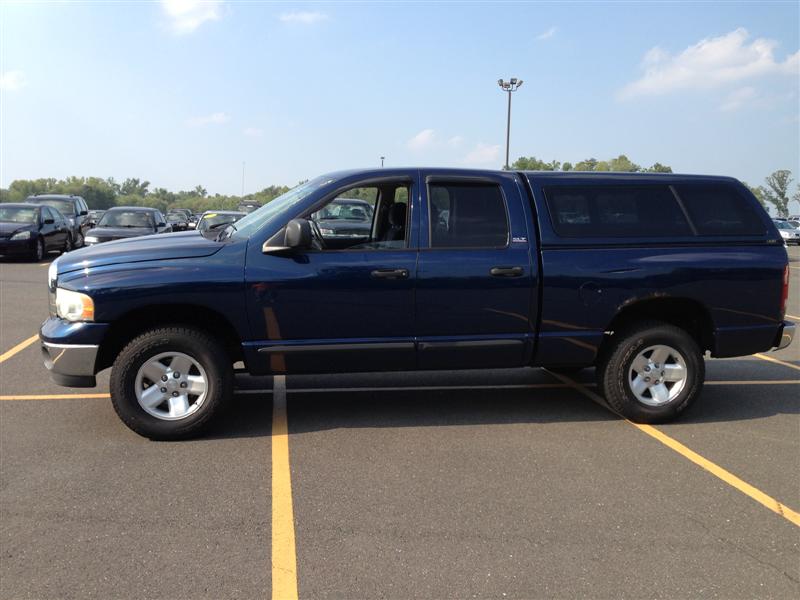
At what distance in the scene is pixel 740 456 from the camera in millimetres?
4633

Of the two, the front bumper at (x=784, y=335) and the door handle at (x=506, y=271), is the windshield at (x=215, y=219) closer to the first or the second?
the door handle at (x=506, y=271)

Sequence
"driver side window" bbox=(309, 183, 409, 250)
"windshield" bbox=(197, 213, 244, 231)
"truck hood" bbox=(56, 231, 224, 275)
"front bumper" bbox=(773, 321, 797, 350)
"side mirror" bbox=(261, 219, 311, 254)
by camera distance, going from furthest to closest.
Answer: "windshield" bbox=(197, 213, 244, 231), "front bumper" bbox=(773, 321, 797, 350), "driver side window" bbox=(309, 183, 409, 250), "truck hood" bbox=(56, 231, 224, 275), "side mirror" bbox=(261, 219, 311, 254)

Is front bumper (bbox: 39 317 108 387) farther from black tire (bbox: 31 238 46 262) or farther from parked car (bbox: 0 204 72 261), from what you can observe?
black tire (bbox: 31 238 46 262)

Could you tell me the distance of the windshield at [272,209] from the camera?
4930 mm

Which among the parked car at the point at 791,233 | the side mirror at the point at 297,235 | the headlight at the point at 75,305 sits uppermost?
the side mirror at the point at 297,235

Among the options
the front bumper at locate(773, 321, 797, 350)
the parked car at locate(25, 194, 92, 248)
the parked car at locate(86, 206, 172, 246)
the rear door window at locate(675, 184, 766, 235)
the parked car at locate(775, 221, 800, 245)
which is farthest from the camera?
the parked car at locate(775, 221, 800, 245)

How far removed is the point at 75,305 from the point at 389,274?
2160 mm

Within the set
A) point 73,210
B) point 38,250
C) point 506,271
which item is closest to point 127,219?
point 38,250

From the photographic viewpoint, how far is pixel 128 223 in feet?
56.0

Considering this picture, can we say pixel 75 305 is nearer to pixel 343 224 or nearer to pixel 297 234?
pixel 297 234

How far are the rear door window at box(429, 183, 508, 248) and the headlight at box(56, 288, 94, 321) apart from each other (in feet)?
7.94

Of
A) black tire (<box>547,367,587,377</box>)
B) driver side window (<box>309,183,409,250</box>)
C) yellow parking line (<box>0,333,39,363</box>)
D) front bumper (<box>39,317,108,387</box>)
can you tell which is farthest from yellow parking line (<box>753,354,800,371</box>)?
Result: yellow parking line (<box>0,333,39,363</box>)

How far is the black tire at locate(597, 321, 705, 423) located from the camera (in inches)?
205

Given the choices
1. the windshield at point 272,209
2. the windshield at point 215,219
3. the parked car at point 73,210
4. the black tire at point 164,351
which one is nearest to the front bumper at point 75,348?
the black tire at point 164,351
